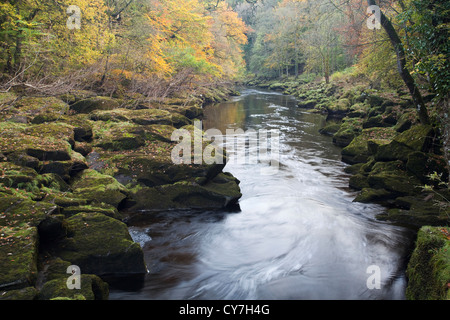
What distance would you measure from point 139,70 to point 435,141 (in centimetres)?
1754

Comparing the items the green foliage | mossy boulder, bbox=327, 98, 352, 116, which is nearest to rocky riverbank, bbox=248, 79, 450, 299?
the green foliage

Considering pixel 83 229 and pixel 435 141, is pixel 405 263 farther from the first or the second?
pixel 83 229

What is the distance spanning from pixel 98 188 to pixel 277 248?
497 centimetres

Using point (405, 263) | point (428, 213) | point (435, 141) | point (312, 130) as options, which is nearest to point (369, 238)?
point (405, 263)

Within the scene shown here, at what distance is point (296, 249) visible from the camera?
759 centimetres

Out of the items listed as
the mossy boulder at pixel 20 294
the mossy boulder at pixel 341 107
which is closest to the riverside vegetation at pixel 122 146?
the mossy boulder at pixel 20 294

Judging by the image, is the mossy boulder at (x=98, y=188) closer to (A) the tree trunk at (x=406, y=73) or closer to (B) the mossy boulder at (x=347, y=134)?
(A) the tree trunk at (x=406, y=73)

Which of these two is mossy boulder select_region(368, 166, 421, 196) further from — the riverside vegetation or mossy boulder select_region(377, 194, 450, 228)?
mossy boulder select_region(377, 194, 450, 228)

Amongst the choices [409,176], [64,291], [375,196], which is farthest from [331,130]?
[64,291]

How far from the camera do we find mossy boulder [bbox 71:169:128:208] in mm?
8039

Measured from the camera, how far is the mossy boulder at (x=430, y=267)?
4.62 m

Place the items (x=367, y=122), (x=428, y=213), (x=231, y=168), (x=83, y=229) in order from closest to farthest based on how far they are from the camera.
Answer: (x=83, y=229) < (x=428, y=213) < (x=231, y=168) < (x=367, y=122)

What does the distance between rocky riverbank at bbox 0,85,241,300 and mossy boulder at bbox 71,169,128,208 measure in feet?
0.08
